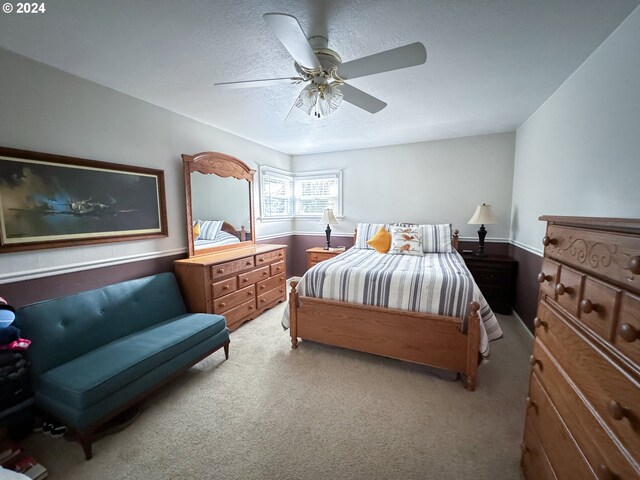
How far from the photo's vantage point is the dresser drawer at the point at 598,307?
30.0 inches

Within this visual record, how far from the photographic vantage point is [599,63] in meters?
1.74

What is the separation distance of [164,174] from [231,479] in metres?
2.66

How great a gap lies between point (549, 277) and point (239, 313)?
282 centimetres

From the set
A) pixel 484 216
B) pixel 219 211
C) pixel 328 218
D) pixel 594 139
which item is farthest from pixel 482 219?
pixel 219 211

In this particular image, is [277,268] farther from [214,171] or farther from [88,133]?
[88,133]

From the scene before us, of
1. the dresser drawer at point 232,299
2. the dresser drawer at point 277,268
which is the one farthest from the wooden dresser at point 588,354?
the dresser drawer at point 277,268

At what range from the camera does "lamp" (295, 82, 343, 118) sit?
166 centimetres

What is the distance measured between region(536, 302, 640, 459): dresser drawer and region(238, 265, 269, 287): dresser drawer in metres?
2.75

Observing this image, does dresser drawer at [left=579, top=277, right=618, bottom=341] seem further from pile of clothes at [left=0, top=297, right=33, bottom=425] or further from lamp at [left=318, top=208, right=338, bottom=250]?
lamp at [left=318, top=208, right=338, bottom=250]

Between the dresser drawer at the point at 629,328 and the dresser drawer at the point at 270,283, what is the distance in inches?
123

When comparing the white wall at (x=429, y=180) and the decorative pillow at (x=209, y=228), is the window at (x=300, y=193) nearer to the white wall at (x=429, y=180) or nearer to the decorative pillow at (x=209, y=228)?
the white wall at (x=429, y=180)

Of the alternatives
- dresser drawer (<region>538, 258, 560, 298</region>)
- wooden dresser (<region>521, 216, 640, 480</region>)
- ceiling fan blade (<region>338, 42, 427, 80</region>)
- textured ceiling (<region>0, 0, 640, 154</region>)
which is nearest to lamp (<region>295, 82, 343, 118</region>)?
ceiling fan blade (<region>338, 42, 427, 80</region>)

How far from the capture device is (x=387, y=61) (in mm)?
1461

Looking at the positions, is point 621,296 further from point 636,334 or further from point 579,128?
point 579,128
